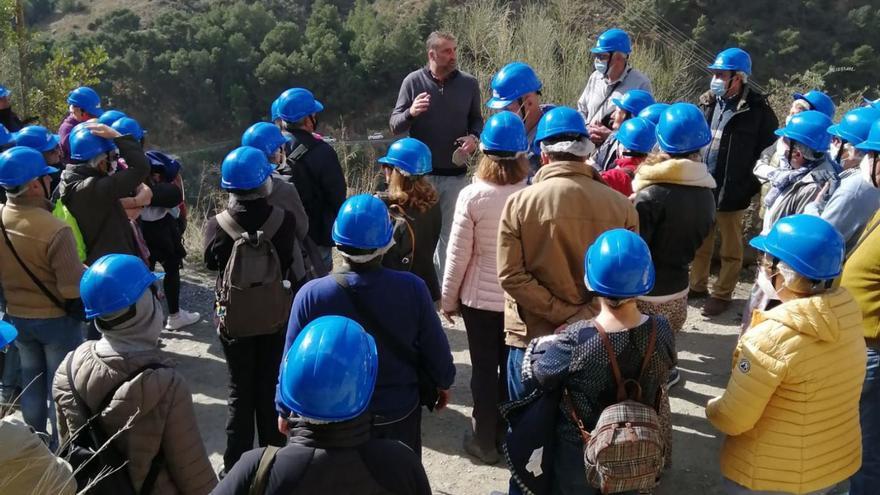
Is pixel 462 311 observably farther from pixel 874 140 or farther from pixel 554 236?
Answer: pixel 874 140

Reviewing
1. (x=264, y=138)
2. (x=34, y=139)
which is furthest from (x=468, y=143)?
(x=34, y=139)

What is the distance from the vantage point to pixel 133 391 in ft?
8.32

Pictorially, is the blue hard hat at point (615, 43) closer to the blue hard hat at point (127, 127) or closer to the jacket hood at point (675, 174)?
the jacket hood at point (675, 174)

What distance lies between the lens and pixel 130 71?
132 feet

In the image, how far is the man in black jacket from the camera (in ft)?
6.03

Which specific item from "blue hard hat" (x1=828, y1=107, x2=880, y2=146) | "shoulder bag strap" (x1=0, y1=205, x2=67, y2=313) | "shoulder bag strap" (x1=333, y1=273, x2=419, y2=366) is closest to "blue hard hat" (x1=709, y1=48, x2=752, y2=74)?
"blue hard hat" (x1=828, y1=107, x2=880, y2=146)

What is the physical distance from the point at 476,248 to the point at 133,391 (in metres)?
1.80

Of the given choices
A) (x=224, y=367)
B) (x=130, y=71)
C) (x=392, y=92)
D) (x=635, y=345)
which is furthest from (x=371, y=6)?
(x=635, y=345)

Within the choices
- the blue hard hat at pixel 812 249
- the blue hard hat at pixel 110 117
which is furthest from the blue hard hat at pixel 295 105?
the blue hard hat at pixel 812 249

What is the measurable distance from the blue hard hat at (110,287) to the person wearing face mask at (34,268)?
3.76 feet

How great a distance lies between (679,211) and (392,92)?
1447 inches

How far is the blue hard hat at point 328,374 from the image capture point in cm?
184

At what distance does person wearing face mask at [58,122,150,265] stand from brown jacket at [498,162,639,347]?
219 centimetres

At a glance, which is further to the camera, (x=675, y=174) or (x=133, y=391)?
(x=675, y=174)
